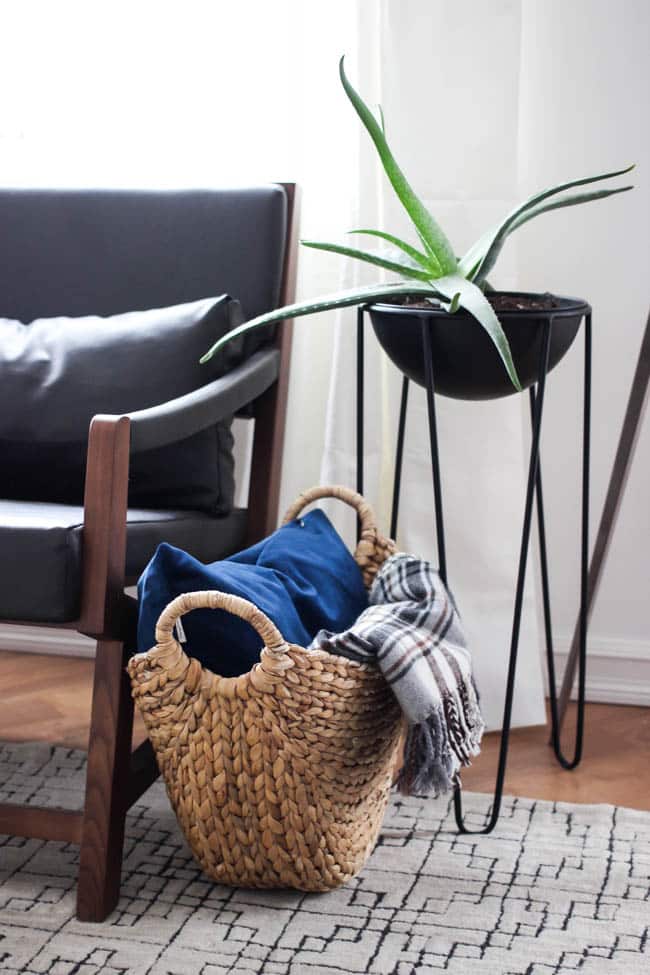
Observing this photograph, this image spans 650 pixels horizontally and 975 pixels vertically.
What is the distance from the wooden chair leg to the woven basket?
0.03 meters

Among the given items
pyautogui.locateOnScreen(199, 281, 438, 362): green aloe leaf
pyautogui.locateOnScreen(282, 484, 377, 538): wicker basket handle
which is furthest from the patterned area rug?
pyautogui.locateOnScreen(199, 281, 438, 362): green aloe leaf

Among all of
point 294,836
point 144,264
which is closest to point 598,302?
point 144,264

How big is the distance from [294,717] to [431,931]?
0.28m

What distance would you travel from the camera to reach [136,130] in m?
2.17

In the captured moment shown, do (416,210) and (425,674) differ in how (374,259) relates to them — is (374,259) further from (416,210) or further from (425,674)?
(425,674)

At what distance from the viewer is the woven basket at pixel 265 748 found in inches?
50.9

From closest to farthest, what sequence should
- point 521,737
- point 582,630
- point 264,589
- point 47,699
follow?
1. point 264,589
2. point 582,630
3. point 521,737
4. point 47,699

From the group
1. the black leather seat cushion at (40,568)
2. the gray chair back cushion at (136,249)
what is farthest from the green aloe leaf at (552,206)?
the black leather seat cushion at (40,568)

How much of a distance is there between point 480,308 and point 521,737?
0.84 m

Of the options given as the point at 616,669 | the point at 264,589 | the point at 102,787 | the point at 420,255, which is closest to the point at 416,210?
the point at 420,255

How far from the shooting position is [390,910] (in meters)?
1.37

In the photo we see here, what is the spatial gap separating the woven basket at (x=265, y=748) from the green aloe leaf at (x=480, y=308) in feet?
1.29

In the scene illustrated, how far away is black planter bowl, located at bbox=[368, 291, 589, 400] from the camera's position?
1.52 metres

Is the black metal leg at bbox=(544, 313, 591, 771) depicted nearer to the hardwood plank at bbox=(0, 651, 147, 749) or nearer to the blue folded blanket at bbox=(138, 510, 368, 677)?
the blue folded blanket at bbox=(138, 510, 368, 677)
